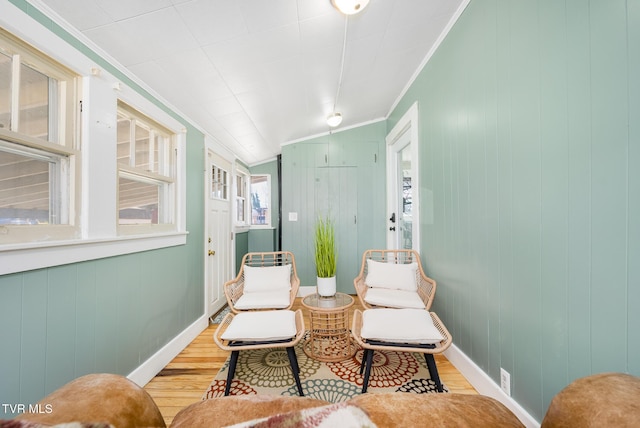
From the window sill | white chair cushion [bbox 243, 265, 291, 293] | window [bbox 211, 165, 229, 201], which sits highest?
window [bbox 211, 165, 229, 201]

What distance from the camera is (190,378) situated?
1.77 metres

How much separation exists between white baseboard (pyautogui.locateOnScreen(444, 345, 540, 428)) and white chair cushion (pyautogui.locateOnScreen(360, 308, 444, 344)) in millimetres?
421

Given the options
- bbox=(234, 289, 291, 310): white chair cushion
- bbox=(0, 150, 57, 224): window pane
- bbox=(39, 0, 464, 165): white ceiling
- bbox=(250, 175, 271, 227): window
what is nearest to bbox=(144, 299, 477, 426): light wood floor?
bbox=(234, 289, 291, 310): white chair cushion

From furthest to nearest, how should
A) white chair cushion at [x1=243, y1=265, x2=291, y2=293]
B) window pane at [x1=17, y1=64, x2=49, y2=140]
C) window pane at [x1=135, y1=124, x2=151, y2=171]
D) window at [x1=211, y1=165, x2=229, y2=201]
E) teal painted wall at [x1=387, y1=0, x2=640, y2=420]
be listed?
window at [x1=211, y1=165, x2=229, y2=201] → white chair cushion at [x1=243, y1=265, x2=291, y2=293] → window pane at [x1=135, y1=124, x2=151, y2=171] → window pane at [x1=17, y1=64, x2=49, y2=140] → teal painted wall at [x1=387, y1=0, x2=640, y2=420]

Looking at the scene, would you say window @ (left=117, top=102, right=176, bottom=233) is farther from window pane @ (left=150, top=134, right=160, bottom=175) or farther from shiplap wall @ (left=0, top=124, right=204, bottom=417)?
shiplap wall @ (left=0, top=124, right=204, bottom=417)

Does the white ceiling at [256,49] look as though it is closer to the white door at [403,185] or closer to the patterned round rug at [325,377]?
the white door at [403,185]

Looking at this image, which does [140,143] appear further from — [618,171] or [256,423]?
[618,171]

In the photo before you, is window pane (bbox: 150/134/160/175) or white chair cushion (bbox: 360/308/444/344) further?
window pane (bbox: 150/134/160/175)

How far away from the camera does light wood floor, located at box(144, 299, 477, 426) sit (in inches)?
60.6

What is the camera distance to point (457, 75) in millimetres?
1776

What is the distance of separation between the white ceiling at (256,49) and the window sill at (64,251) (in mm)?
1098

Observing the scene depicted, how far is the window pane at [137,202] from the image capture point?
1665mm

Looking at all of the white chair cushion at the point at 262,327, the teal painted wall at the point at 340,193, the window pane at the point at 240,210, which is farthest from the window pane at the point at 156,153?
the window pane at the point at 240,210

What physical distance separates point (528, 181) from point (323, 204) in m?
2.66
